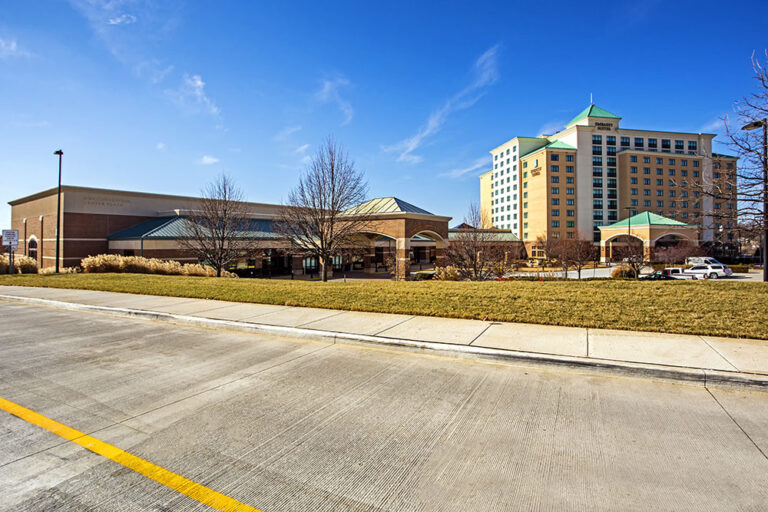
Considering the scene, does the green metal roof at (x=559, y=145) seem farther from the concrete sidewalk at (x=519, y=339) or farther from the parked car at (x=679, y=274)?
the concrete sidewalk at (x=519, y=339)

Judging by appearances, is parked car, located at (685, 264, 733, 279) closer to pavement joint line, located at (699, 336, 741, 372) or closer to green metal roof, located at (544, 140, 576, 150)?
pavement joint line, located at (699, 336, 741, 372)

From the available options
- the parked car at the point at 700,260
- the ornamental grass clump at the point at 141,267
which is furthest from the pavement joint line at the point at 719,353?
the parked car at the point at 700,260

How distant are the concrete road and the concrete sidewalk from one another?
0.97ft

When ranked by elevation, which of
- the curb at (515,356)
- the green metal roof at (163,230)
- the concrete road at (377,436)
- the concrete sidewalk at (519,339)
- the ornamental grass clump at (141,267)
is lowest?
the concrete road at (377,436)

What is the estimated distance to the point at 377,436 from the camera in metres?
3.98

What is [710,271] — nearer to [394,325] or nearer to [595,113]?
[394,325]

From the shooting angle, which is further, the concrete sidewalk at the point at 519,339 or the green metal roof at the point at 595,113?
the green metal roof at the point at 595,113

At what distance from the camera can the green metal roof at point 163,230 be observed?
1405 inches

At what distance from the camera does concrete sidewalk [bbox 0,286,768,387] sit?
5.68 m

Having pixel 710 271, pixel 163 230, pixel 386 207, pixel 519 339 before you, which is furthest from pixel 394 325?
pixel 710 271

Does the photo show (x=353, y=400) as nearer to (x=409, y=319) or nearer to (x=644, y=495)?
(x=644, y=495)

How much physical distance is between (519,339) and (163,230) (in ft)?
125

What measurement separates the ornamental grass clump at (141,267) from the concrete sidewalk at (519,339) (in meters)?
12.6

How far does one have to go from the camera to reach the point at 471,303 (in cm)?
998
